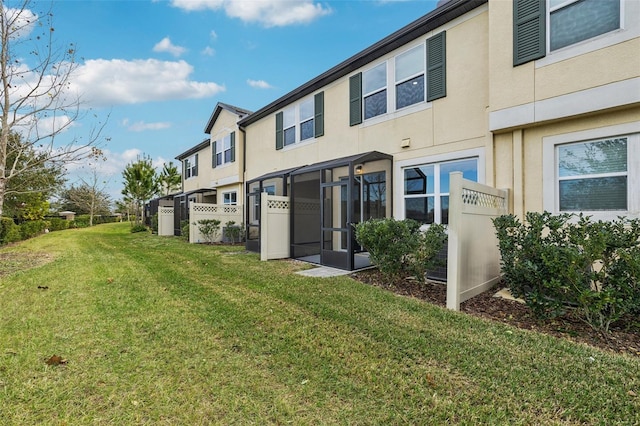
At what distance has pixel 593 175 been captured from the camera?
5156 mm

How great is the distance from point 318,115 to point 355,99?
176cm

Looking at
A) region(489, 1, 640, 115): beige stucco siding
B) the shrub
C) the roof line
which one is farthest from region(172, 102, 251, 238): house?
region(489, 1, 640, 115): beige stucco siding

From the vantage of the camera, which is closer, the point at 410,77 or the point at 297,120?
the point at 410,77

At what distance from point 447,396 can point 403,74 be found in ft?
25.0

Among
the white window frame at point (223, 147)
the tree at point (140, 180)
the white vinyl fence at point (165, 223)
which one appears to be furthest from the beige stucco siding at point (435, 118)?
the tree at point (140, 180)

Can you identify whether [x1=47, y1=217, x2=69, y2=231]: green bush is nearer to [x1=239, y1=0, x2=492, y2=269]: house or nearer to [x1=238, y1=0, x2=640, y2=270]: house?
[x1=239, y1=0, x2=492, y2=269]: house

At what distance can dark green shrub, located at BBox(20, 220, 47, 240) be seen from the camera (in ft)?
53.9

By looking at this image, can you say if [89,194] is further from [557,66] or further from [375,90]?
[557,66]

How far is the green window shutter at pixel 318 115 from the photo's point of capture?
34.0ft

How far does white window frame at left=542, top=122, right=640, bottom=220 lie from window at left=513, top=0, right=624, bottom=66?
4.56ft

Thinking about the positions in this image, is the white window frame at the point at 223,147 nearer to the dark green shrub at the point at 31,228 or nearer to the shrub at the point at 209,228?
the shrub at the point at 209,228

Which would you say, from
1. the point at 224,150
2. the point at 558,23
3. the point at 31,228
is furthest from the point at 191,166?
the point at 558,23

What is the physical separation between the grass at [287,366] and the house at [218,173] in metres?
10.0

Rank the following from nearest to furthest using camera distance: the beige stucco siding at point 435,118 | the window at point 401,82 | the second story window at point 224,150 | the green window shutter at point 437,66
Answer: the beige stucco siding at point 435,118 < the green window shutter at point 437,66 < the window at point 401,82 < the second story window at point 224,150
